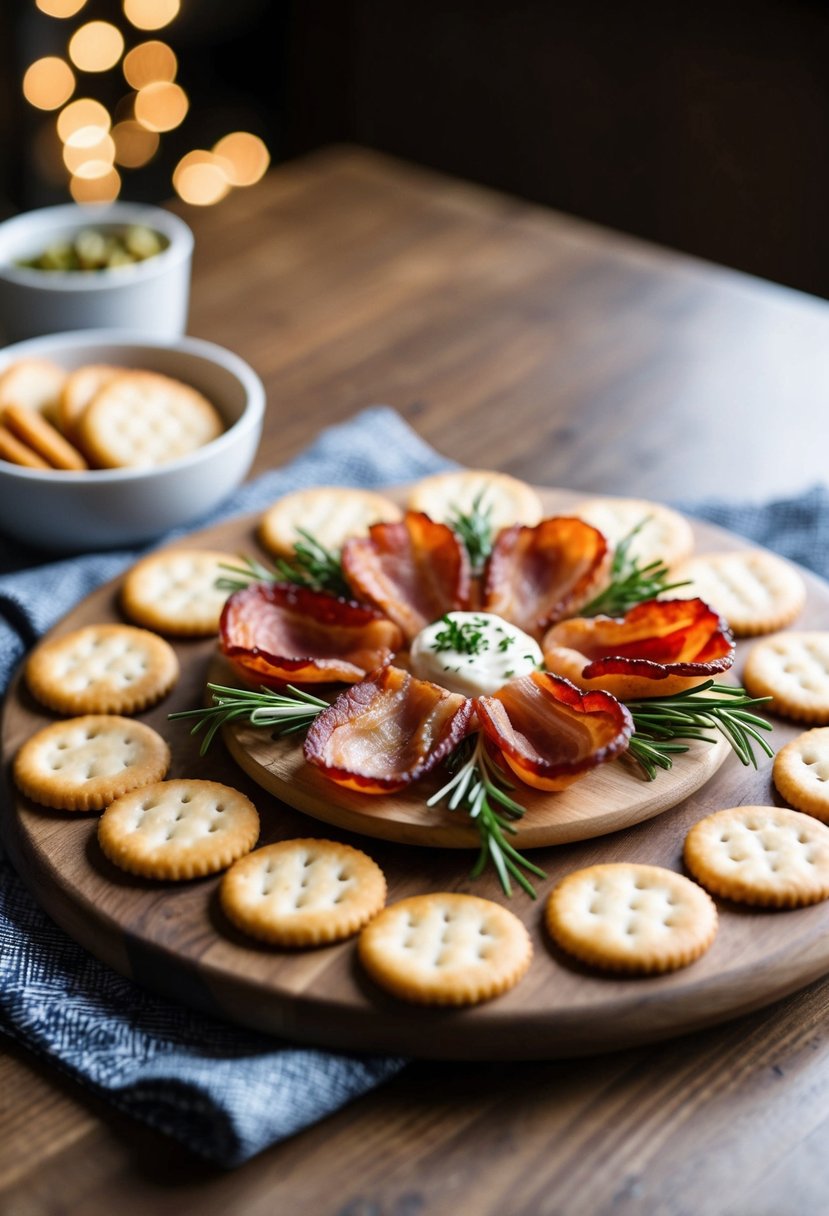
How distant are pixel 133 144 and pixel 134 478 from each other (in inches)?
156

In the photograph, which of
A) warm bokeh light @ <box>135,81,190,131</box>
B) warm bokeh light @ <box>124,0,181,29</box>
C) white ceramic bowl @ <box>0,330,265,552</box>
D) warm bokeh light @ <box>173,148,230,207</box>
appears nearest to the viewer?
white ceramic bowl @ <box>0,330,265,552</box>

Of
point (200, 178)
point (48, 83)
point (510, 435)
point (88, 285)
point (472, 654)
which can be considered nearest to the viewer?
point (472, 654)

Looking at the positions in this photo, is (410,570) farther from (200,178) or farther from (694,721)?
(200,178)

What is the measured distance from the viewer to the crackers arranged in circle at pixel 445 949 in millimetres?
1339

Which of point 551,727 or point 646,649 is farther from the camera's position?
point 646,649

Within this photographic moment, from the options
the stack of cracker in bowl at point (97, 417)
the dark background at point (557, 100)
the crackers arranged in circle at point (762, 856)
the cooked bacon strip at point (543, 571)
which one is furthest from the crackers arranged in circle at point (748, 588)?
the dark background at point (557, 100)

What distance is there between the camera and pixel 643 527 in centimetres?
212

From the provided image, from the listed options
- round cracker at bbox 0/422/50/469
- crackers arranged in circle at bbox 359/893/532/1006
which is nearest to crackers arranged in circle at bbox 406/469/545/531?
round cracker at bbox 0/422/50/469

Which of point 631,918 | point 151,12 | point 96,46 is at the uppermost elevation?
point 631,918

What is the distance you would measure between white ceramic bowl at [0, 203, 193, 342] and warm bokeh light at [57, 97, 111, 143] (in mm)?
2835

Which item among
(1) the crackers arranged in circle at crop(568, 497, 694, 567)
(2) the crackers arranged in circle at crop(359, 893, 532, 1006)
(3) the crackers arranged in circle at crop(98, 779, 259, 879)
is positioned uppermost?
(2) the crackers arranged in circle at crop(359, 893, 532, 1006)

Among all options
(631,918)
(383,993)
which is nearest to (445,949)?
(383,993)

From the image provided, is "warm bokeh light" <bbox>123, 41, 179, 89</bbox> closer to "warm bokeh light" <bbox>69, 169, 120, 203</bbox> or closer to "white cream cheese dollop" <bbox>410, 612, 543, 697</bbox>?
"warm bokeh light" <bbox>69, 169, 120, 203</bbox>

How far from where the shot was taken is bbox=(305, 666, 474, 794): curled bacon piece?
1.56m
